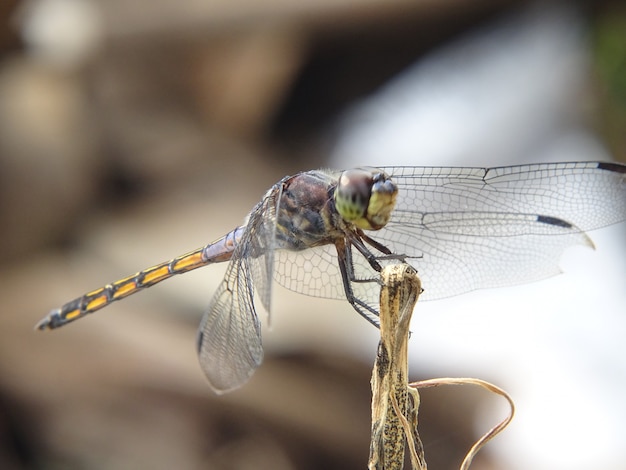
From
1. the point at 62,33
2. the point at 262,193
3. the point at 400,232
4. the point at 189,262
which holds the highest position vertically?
the point at 62,33

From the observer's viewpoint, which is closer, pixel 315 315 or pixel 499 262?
pixel 499 262

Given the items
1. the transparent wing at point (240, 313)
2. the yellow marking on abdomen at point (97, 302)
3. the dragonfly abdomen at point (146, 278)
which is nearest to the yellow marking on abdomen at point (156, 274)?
the dragonfly abdomen at point (146, 278)

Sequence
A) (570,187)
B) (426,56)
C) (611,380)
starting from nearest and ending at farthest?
(570,187) → (611,380) → (426,56)

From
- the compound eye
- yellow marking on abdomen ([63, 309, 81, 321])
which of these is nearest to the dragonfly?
the compound eye

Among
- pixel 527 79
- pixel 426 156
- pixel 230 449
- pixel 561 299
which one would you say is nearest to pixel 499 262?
pixel 561 299

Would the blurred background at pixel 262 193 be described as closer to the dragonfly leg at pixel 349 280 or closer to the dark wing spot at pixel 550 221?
the dark wing spot at pixel 550 221

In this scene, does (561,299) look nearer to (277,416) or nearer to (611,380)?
(611,380)

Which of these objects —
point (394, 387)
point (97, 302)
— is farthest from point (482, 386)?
point (97, 302)

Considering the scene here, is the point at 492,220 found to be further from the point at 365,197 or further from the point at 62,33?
the point at 62,33
